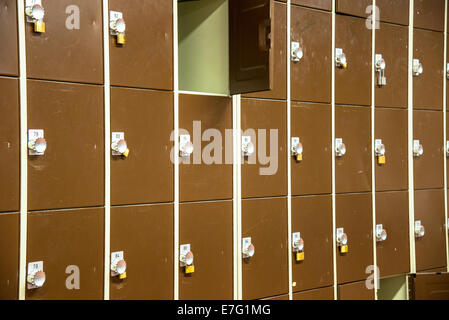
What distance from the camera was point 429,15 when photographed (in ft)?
15.7

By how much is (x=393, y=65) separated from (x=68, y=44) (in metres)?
2.65

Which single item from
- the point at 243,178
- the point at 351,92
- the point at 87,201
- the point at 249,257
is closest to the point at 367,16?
the point at 351,92

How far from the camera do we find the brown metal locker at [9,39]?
280cm

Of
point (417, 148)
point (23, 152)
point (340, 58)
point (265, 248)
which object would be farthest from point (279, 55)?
point (23, 152)

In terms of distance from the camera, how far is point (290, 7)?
3955 mm

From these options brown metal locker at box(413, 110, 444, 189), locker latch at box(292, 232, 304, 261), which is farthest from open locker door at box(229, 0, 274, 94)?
brown metal locker at box(413, 110, 444, 189)

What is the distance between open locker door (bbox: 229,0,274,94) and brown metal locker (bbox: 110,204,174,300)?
905 millimetres

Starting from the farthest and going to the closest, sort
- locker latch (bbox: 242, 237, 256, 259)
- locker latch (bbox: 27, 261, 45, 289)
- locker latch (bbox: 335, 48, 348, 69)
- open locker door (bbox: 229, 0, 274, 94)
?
1. locker latch (bbox: 335, 48, 348, 69)
2. locker latch (bbox: 242, 237, 256, 259)
3. open locker door (bbox: 229, 0, 274, 94)
4. locker latch (bbox: 27, 261, 45, 289)

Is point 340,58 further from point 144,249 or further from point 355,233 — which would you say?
point 144,249

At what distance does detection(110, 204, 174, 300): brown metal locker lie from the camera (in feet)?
10.6

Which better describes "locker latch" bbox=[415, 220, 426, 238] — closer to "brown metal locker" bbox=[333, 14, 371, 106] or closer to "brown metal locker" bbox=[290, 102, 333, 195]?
"brown metal locker" bbox=[290, 102, 333, 195]

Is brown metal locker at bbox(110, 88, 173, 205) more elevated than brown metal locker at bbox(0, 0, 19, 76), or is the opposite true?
brown metal locker at bbox(0, 0, 19, 76)

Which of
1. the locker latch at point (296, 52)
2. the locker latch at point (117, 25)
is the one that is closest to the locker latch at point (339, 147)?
the locker latch at point (296, 52)

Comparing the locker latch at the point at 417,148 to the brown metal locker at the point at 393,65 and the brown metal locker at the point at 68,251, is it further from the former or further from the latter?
the brown metal locker at the point at 68,251
